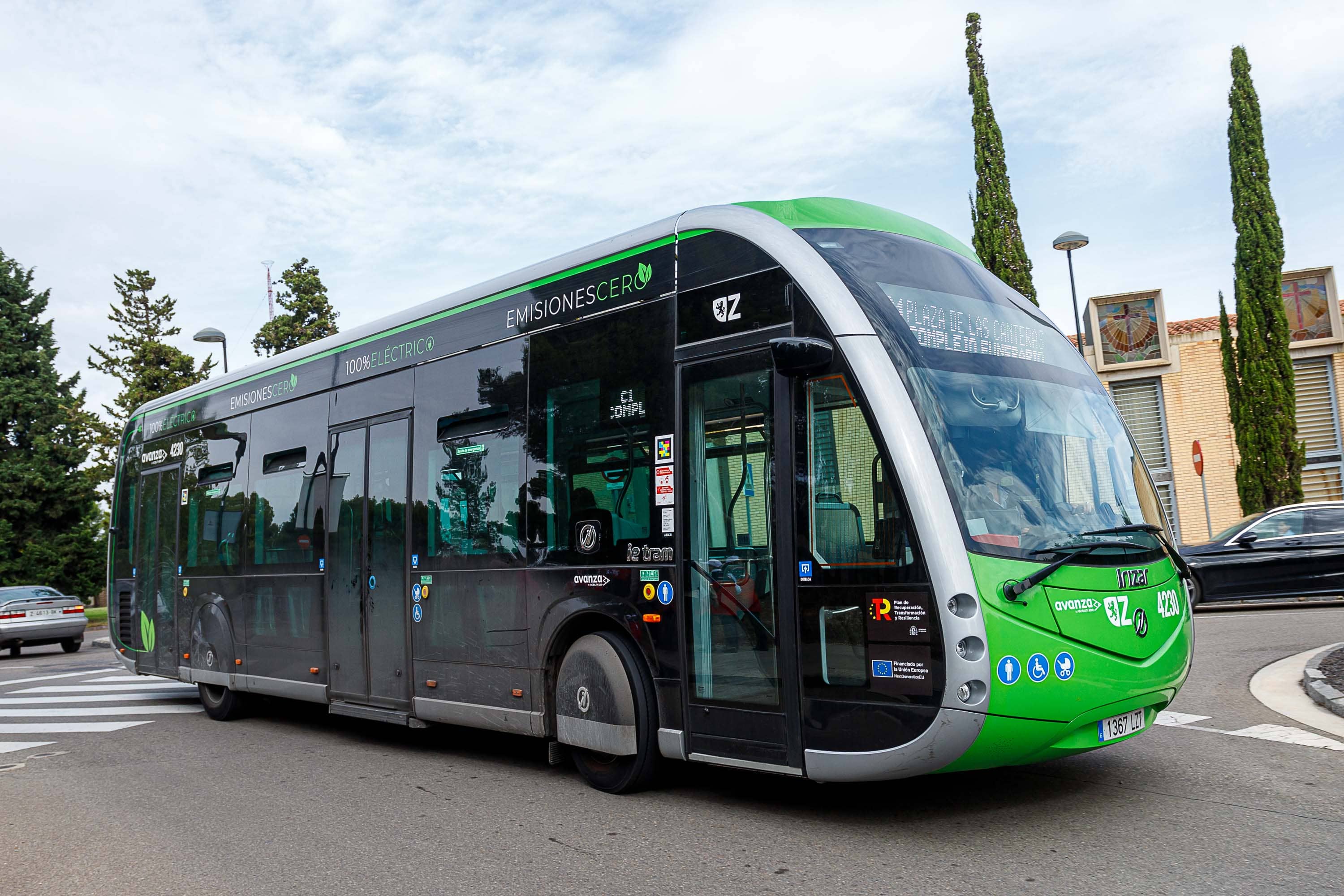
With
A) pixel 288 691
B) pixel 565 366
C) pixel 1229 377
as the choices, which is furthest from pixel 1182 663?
pixel 1229 377

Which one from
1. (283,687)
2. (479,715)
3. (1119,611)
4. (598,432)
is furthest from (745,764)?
(283,687)

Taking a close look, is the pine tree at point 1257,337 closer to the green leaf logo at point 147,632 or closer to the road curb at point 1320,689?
the road curb at point 1320,689

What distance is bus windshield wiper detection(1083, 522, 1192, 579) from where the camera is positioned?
5754 mm

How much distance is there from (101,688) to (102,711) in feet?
10.8

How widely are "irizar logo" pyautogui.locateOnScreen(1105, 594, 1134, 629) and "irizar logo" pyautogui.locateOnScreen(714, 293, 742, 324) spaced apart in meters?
2.52

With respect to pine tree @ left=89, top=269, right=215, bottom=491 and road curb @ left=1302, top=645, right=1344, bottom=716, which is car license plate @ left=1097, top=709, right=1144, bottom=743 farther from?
pine tree @ left=89, top=269, right=215, bottom=491

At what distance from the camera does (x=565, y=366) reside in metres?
7.52

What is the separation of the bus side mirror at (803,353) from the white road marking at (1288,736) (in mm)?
4258

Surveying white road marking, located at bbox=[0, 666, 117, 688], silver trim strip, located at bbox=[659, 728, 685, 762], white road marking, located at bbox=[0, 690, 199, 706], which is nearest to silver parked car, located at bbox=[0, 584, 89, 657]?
white road marking, located at bbox=[0, 666, 117, 688]

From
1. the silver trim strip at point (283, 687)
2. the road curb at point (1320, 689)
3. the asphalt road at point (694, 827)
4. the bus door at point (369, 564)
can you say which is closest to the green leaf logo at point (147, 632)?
the silver trim strip at point (283, 687)

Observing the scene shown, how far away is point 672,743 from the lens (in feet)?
20.8

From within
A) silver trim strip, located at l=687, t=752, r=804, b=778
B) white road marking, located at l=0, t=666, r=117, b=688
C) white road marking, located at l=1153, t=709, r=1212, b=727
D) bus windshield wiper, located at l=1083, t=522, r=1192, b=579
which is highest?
bus windshield wiper, located at l=1083, t=522, r=1192, b=579

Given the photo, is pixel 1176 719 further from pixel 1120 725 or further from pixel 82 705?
pixel 82 705

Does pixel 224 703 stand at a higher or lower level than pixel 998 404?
lower
